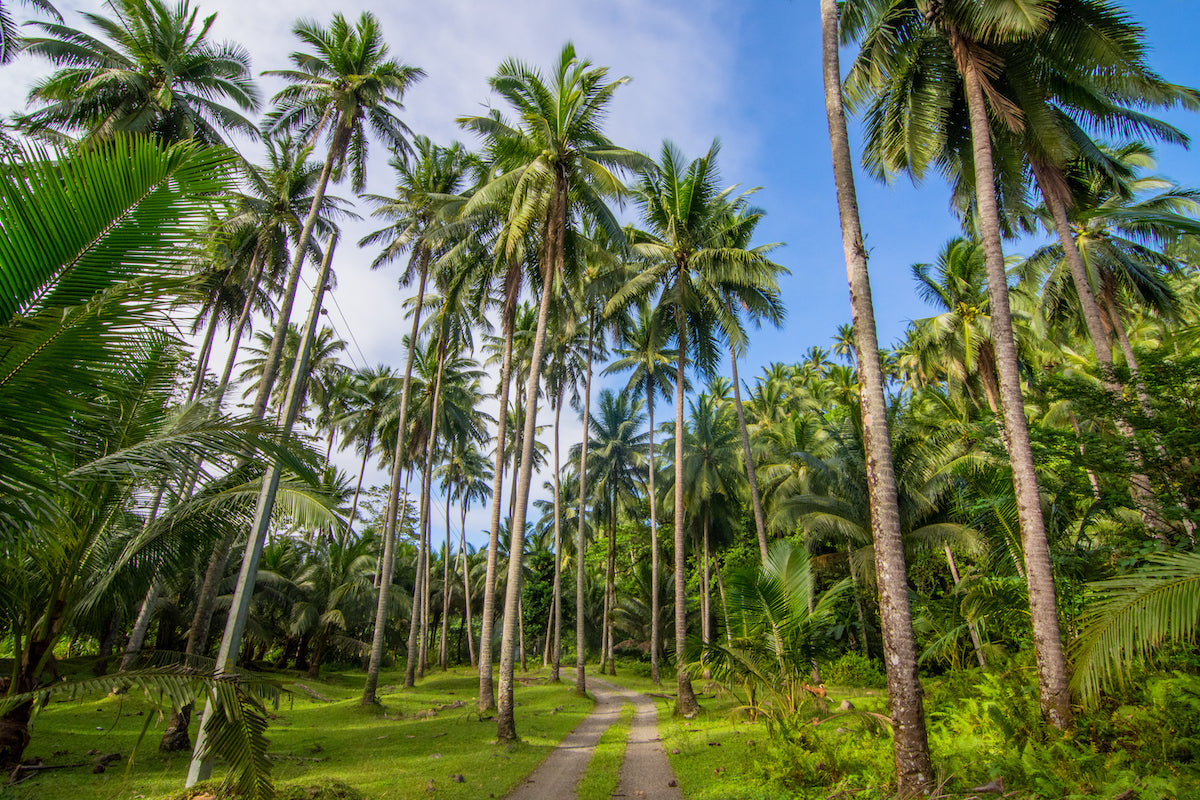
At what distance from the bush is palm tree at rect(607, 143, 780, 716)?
7.93m

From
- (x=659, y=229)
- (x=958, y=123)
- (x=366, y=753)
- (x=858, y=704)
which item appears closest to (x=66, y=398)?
(x=366, y=753)

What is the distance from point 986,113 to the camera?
34.0 ft

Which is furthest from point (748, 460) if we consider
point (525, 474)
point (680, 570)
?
point (525, 474)

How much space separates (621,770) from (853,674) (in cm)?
1465

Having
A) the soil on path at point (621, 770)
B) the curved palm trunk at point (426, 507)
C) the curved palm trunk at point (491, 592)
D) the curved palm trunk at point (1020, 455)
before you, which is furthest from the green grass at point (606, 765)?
the curved palm trunk at point (426, 507)

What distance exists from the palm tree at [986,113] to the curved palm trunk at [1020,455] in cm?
1

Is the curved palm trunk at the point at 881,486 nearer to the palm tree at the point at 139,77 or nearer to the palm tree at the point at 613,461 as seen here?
the palm tree at the point at 139,77

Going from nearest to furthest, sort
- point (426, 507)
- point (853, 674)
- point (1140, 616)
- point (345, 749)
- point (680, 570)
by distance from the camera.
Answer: point (1140, 616)
point (345, 749)
point (680, 570)
point (853, 674)
point (426, 507)

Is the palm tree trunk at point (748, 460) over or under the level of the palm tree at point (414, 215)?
under

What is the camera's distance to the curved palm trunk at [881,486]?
6.11 m

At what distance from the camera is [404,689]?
22.7 meters

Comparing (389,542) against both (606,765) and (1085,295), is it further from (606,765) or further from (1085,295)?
(1085,295)

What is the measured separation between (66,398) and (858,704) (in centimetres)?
1658

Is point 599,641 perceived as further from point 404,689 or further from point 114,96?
point 114,96
